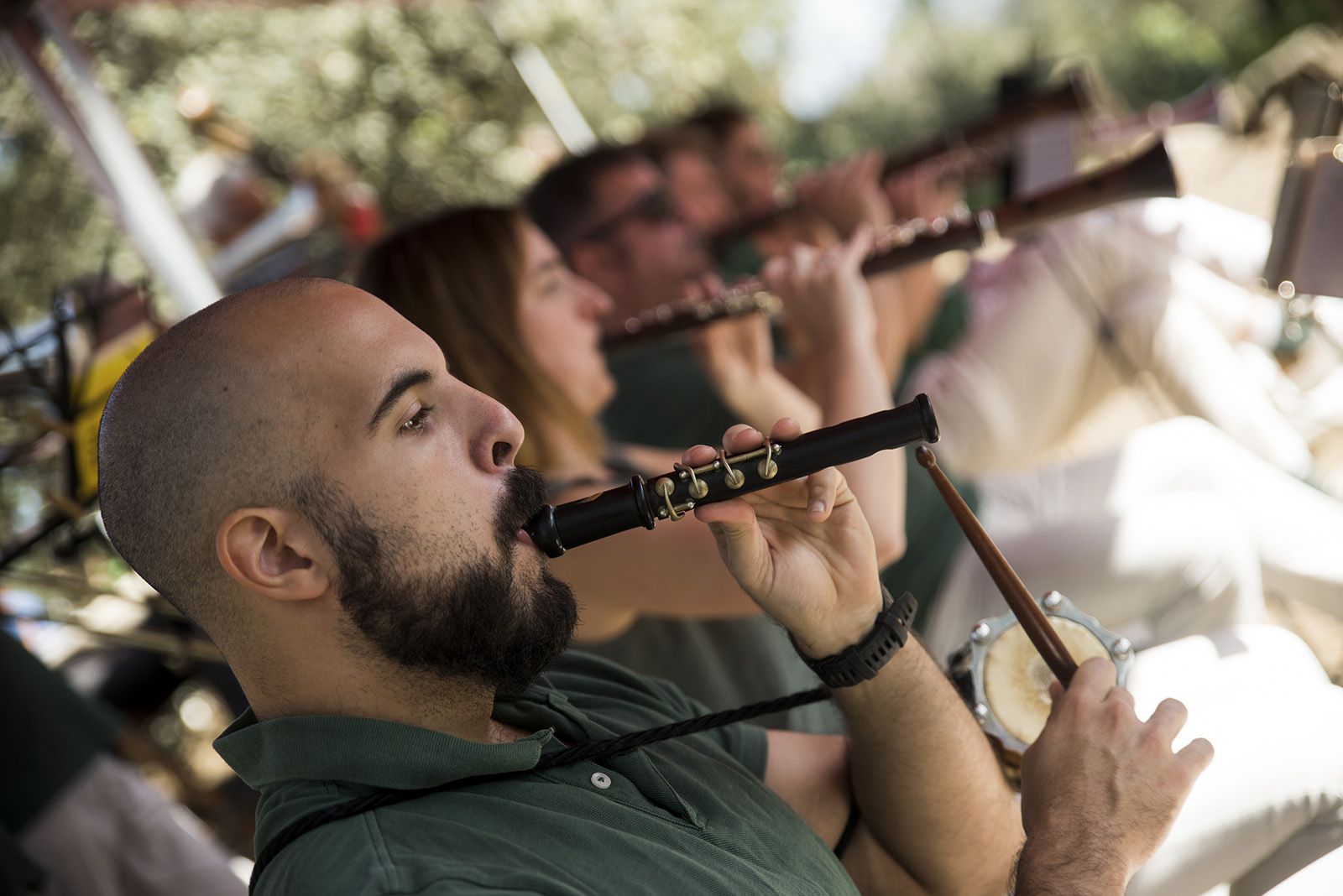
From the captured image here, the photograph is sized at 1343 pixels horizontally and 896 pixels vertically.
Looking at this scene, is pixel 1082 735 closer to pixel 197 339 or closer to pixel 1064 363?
pixel 197 339

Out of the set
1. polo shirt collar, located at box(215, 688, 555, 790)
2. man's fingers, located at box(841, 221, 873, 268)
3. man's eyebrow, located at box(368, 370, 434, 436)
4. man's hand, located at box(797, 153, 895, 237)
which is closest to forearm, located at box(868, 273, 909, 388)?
man's hand, located at box(797, 153, 895, 237)

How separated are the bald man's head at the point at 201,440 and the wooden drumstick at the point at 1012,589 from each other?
2.59 ft

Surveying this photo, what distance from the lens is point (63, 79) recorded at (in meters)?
3.24

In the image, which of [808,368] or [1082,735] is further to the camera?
[808,368]

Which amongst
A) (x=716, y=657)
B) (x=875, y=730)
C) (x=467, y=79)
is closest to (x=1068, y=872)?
(x=875, y=730)

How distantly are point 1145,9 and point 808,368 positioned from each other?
26.4 ft

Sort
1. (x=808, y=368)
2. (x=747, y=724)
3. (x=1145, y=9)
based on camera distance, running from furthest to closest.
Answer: (x=1145, y=9), (x=808, y=368), (x=747, y=724)

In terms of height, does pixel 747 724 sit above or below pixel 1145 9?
below

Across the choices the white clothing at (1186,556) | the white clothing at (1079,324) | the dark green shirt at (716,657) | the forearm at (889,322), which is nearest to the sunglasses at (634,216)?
the forearm at (889,322)

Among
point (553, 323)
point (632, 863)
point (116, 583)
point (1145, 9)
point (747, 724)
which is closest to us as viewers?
point (632, 863)

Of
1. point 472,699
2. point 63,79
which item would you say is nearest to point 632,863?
point 472,699

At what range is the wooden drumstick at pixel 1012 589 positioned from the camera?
151cm

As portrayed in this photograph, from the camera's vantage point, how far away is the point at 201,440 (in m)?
1.27

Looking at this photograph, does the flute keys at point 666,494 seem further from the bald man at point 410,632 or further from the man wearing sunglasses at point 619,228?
the man wearing sunglasses at point 619,228
